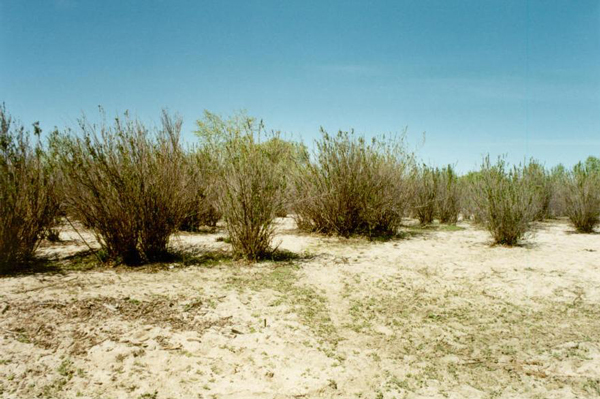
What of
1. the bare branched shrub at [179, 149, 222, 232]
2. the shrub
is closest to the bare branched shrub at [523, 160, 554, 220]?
the shrub

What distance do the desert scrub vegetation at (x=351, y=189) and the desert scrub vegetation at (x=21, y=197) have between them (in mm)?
4516

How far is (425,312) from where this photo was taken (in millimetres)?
4074

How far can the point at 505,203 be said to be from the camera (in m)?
7.52

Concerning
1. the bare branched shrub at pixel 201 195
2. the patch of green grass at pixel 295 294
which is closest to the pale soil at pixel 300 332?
the patch of green grass at pixel 295 294

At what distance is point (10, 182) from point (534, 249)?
8.77m

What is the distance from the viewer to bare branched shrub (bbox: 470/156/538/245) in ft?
24.6

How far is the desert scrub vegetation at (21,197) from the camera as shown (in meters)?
4.91

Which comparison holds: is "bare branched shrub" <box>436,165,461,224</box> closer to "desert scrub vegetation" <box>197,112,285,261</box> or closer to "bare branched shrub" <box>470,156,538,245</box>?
"bare branched shrub" <box>470,156,538,245</box>

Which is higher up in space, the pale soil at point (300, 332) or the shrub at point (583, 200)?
the shrub at point (583, 200)

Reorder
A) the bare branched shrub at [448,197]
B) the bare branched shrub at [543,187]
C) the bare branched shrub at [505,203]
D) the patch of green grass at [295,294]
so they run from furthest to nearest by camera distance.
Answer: the bare branched shrub at [543,187] < the bare branched shrub at [448,197] < the bare branched shrub at [505,203] < the patch of green grass at [295,294]

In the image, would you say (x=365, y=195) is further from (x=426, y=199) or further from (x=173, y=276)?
(x=173, y=276)

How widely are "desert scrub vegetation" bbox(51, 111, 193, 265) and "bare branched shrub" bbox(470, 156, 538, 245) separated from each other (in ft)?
20.1

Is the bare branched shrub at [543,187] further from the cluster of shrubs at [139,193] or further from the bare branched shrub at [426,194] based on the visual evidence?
the cluster of shrubs at [139,193]

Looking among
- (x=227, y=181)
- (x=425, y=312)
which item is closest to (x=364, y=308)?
(x=425, y=312)
